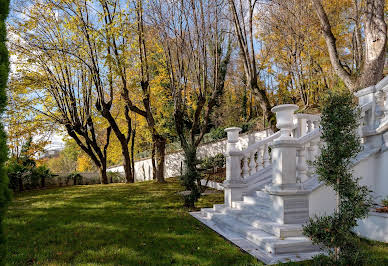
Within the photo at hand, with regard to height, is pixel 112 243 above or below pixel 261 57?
below

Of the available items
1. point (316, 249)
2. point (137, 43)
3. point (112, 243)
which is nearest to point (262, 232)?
point (316, 249)

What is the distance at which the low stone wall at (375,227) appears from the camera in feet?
12.8

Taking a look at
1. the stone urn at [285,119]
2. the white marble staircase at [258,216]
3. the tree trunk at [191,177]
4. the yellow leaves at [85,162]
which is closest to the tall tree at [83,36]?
the tree trunk at [191,177]

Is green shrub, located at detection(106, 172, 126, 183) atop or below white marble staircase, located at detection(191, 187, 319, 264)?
below

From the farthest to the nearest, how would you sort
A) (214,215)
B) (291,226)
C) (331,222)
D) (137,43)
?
(137,43)
(214,215)
(291,226)
(331,222)

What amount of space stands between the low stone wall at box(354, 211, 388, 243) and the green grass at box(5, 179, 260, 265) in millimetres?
2097

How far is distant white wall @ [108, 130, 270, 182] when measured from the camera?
14841 millimetres

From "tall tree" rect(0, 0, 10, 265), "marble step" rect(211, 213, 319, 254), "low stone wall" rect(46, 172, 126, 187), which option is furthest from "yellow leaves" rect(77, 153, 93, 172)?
"tall tree" rect(0, 0, 10, 265)

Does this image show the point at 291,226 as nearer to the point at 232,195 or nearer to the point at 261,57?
the point at 232,195

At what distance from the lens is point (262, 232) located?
14.9 feet

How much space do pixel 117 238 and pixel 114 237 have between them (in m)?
0.10

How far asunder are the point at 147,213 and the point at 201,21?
7.21 meters

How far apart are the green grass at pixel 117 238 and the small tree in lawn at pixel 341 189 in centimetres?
57

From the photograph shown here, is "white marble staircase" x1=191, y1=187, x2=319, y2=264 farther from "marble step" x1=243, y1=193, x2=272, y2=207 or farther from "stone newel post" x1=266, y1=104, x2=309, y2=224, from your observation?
"stone newel post" x1=266, y1=104, x2=309, y2=224
